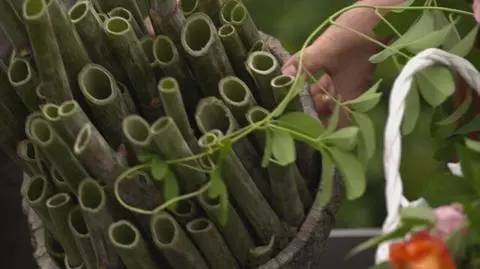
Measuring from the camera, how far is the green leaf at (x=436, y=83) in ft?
1.26

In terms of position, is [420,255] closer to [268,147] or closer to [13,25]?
[268,147]

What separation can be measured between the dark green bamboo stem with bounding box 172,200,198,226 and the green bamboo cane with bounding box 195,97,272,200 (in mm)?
41

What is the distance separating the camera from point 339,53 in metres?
0.53

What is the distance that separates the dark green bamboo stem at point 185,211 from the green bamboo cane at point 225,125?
4cm

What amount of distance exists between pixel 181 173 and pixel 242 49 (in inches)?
3.7

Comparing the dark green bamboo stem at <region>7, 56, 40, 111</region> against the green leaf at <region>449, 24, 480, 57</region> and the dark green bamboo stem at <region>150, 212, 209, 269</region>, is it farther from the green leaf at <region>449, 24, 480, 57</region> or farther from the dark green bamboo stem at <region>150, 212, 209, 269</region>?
the green leaf at <region>449, 24, 480, 57</region>

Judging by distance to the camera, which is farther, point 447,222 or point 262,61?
point 262,61

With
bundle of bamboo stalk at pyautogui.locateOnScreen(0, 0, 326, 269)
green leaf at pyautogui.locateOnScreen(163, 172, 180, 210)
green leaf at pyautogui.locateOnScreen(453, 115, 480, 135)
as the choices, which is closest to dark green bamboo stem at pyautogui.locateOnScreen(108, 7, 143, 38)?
bundle of bamboo stalk at pyautogui.locateOnScreen(0, 0, 326, 269)

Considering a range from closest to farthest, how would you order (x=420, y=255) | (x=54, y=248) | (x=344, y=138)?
(x=420, y=255)
(x=344, y=138)
(x=54, y=248)

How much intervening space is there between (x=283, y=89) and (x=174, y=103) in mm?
68

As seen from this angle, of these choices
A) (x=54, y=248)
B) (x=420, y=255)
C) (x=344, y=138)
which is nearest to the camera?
(x=420, y=255)

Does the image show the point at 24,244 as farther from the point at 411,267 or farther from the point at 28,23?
the point at 411,267

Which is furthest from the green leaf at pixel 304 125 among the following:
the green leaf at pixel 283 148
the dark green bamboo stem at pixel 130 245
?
the dark green bamboo stem at pixel 130 245

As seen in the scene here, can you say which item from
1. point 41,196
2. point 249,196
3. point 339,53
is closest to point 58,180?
point 41,196
